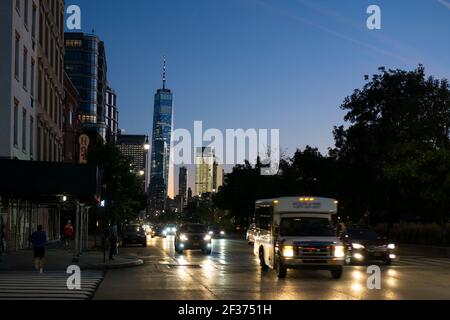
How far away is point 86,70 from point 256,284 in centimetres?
17142

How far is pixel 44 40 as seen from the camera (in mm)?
52156

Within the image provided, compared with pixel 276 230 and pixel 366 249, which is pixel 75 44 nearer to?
pixel 366 249

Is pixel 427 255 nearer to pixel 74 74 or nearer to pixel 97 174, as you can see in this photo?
pixel 97 174

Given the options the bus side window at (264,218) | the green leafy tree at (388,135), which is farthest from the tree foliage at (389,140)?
the bus side window at (264,218)

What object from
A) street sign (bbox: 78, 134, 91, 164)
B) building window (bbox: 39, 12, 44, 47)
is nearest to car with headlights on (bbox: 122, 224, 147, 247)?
street sign (bbox: 78, 134, 91, 164)

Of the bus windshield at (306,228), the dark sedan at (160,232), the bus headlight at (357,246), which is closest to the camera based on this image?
the bus windshield at (306,228)

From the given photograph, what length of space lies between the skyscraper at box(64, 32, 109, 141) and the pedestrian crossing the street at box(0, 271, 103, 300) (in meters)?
159

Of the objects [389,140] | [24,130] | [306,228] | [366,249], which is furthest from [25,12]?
[389,140]

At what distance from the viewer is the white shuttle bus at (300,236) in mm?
23594

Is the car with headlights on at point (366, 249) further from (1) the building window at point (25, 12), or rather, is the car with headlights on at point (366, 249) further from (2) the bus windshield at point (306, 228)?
(1) the building window at point (25, 12)

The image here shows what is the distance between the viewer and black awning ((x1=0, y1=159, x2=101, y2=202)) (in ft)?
105

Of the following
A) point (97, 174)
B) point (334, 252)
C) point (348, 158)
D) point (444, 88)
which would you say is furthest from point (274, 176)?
point (334, 252)

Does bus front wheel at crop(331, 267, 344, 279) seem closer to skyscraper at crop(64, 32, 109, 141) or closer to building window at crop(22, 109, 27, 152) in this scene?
building window at crop(22, 109, 27, 152)

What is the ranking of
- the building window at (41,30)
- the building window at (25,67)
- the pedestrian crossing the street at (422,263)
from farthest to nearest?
1. the building window at (41,30)
2. the building window at (25,67)
3. the pedestrian crossing the street at (422,263)
